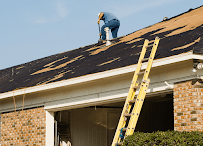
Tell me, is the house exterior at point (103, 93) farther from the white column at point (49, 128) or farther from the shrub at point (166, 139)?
the shrub at point (166, 139)

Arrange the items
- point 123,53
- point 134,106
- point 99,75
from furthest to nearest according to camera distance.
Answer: point 123,53, point 99,75, point 134,106

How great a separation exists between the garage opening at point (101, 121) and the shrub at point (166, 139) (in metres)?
6.28

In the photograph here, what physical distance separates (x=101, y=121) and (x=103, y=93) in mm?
4353

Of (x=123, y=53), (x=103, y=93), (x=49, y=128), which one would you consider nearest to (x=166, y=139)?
(x=103, y=93)

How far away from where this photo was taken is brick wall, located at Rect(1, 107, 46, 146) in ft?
41.9

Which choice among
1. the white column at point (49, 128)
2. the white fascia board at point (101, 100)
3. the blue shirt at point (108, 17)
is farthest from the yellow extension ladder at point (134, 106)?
the blue shirt at point (108, 17)

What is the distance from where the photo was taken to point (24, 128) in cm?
1326

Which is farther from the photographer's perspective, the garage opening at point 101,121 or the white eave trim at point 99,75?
the garage opening at point 101,121

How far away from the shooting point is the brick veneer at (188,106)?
28.1 feet

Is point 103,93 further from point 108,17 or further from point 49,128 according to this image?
point 108,17

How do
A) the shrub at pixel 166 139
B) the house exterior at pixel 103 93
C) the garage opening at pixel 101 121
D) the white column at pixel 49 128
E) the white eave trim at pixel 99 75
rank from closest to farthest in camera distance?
the shrub at pixel 166 139, the white eave trim at pixel 99 75, the house exterior at pixel 103 93, the white column at pixel 49 128, the garage opening at pixel 101 121

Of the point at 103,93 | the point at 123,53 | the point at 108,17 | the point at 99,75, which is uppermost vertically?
the point at 108,17

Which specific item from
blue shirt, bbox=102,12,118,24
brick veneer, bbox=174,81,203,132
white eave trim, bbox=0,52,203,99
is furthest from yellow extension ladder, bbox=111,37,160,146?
blue shirt, bbox=102,12,118,24

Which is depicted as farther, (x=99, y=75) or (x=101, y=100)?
(x=101, y=100)
